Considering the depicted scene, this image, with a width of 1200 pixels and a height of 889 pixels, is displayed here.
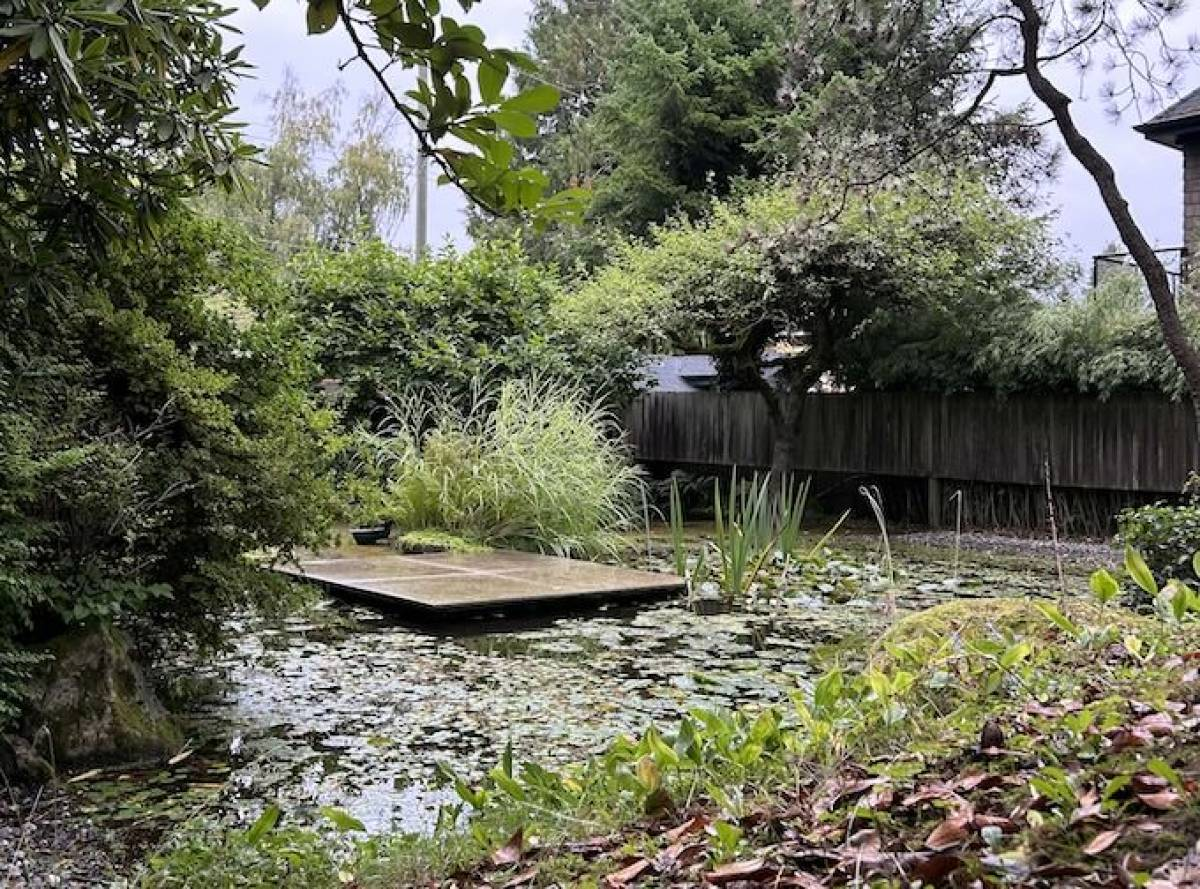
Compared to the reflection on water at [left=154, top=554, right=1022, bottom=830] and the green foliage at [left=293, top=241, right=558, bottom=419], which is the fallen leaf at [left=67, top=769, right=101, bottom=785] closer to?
the reflection on water at [left=154, top=554, right=1022, bottom=830]

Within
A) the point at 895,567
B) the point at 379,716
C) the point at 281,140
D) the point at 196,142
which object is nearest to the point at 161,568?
the point at 379,716

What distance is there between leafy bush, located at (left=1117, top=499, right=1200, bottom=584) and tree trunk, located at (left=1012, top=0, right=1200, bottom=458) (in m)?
1.22

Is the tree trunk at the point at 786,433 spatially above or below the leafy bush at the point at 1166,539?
above

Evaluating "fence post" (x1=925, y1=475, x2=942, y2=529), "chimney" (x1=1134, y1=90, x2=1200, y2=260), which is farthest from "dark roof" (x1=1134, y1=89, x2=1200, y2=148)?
"fence post" (x1=925, y1=475, x2=942, y2=529)

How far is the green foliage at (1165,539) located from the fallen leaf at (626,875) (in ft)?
11.9

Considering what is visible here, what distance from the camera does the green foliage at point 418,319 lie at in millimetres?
10070

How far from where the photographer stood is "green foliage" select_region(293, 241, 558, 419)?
10070mm

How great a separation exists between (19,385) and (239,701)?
1.33 metres

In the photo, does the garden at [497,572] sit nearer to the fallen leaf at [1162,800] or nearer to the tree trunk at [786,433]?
the fallen leaf at [1162,800]

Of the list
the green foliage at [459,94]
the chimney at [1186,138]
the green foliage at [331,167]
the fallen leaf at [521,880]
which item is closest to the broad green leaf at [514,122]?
the green foliage at [459,94]

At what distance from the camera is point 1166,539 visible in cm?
485

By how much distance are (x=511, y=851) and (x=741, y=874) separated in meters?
0.47

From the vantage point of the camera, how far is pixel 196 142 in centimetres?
212

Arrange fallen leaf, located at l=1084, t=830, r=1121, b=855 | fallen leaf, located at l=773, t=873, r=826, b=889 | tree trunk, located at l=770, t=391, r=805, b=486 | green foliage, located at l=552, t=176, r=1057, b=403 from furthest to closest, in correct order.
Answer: tree trunk, located at l=770, t=391, r=805, b=486 → green foliage, located at l=552, t=176, r=1057, b=403 → fallen leaf, located at l=773, t=873, r=826, b=889 → fallen leaf, located at l=1084, t=830, r=1121, b=855
